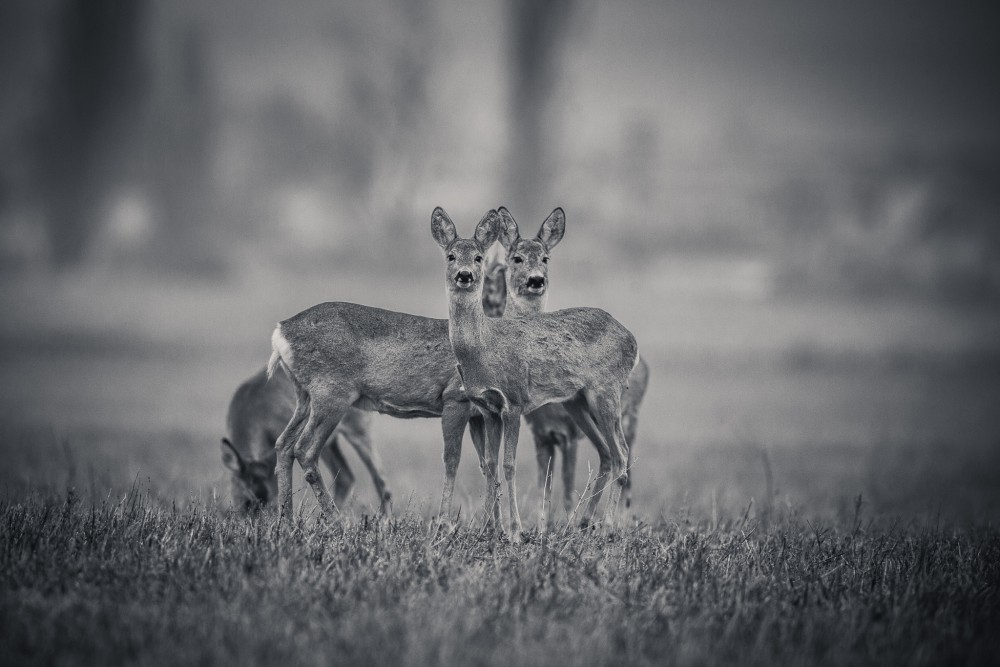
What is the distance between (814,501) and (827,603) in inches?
346

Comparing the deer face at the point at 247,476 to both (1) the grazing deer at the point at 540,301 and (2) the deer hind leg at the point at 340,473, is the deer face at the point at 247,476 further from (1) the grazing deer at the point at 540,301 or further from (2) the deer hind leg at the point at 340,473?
(1) the grazing deer at the point at 540,301

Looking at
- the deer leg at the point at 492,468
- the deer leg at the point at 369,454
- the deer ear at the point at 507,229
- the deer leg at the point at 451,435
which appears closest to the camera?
the deer leg at the point at 492,468

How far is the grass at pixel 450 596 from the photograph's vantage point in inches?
174

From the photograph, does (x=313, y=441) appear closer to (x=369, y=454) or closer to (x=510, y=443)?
(x=510, y=443)

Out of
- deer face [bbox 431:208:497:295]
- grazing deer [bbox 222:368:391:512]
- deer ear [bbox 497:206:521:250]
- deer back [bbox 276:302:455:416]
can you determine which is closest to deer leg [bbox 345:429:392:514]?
grazing deer [bbox 222:368:391:512]

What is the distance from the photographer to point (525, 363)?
7.41 metres

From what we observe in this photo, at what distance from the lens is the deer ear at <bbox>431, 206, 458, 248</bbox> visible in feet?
26.3

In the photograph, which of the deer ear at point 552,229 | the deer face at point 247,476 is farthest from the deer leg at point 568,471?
the deer face at point 247,476

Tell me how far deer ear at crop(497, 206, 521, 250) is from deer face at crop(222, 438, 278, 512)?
138 inches

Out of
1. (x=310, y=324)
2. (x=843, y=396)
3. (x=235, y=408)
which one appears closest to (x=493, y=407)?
(x=310, y=324)

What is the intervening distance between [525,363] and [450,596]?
2618 millimetres

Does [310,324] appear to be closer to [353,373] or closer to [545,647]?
[353,373]

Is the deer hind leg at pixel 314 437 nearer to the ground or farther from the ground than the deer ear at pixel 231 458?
farther from the ground

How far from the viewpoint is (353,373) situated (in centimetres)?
780
